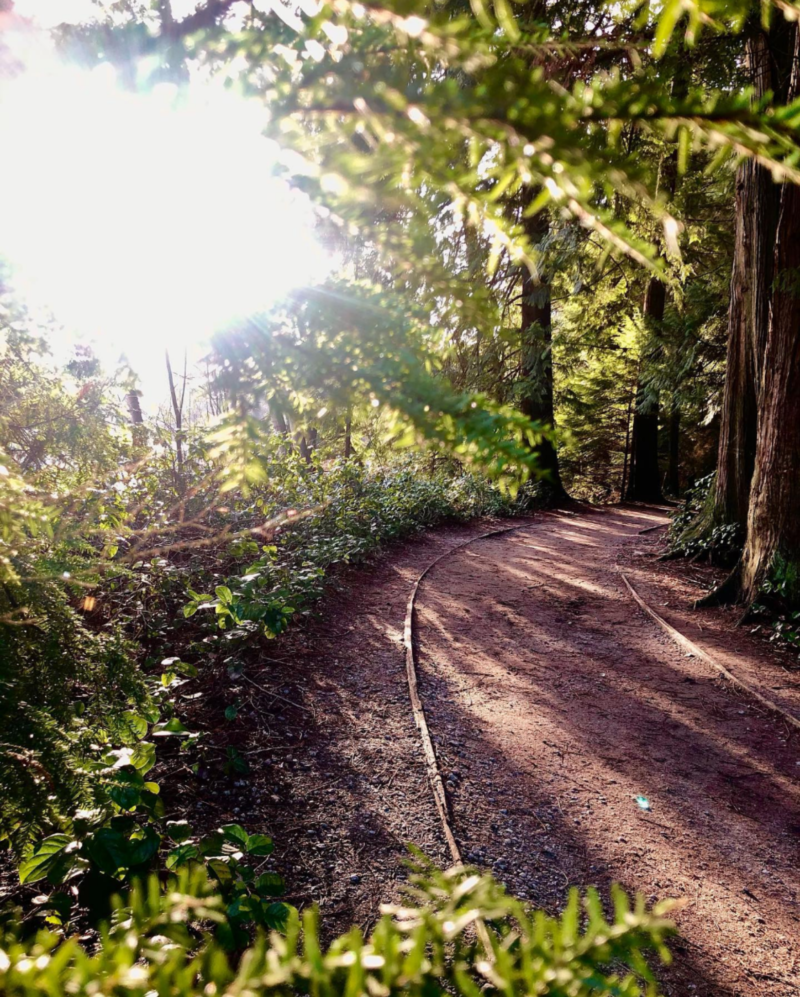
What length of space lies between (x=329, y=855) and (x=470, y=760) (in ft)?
A: 4.38

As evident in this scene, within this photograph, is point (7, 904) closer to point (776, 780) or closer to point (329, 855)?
point (329, 855)

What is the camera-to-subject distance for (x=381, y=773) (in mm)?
3721

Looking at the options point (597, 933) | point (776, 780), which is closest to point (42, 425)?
point (597, 933)

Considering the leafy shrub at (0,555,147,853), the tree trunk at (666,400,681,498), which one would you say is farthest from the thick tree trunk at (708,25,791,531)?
the tree trunk at (666,400,681,498)

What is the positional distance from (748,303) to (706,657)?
5.03 metres

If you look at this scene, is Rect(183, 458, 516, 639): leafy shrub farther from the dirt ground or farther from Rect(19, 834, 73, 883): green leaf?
Rect(19, 834, 73, 883): green leaf

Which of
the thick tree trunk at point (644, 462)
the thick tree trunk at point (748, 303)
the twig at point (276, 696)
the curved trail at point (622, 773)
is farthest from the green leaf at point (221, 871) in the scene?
the thick tree trunk at point (644, 462)

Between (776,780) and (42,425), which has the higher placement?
(42,425)

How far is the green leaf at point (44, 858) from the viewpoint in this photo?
1846 mm

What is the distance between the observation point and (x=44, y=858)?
1.86 m

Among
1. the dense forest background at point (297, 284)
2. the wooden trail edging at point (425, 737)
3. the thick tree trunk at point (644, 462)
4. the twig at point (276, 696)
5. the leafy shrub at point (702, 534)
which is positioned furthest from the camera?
the thick tree trunk at point (644, 462)

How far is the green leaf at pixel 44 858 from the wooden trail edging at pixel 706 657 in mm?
5342

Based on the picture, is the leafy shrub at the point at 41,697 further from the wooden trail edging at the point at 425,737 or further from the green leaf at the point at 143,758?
the wooden trail edging at the point at 425,737

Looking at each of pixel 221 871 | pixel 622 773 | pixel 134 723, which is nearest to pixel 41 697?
pixel 134 723
